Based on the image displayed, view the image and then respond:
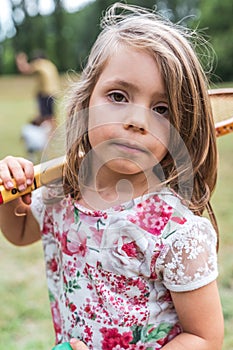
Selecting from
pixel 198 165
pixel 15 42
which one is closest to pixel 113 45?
pixel 198 165

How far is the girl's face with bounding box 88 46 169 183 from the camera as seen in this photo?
935 mm

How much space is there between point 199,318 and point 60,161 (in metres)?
0.41

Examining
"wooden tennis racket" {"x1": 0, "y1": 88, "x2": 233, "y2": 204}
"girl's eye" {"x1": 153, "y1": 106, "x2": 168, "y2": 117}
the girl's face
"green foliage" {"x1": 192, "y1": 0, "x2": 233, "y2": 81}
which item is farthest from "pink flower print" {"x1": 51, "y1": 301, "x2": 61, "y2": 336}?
"green foliage" {"x1": 192, "y1": 0, "x2": 233, "y2": 81}

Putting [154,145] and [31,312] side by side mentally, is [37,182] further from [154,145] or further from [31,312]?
[31,312]

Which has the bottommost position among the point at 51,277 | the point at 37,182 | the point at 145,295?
the point at 51,277

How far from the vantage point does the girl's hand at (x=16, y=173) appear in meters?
1.01

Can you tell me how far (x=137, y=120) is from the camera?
0.92 m

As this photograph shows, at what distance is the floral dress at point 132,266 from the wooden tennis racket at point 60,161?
7 centimetres

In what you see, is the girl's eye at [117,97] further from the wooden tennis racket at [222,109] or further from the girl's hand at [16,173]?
the wooden tennis racket at [222,109]

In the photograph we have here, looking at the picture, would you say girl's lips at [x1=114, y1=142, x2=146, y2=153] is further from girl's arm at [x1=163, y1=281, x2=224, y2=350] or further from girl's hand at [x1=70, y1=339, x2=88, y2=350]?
girl's hand at [x1=70, y1=339, x2=88, y2=350]

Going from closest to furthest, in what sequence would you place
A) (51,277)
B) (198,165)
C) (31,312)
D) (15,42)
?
(198,165)
(51,277)
(31,312)
(15,42)

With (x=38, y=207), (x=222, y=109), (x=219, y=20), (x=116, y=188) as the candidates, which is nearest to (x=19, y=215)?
(x=38, y=207)

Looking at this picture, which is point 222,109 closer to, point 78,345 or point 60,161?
point 60,161

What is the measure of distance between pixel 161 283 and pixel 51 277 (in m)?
0.31
